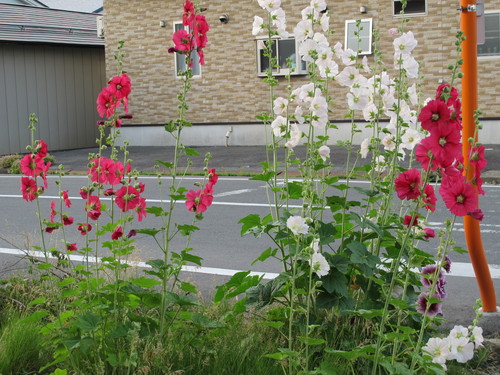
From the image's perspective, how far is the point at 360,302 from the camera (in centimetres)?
376

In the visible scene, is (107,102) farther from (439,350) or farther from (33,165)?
(439,350)

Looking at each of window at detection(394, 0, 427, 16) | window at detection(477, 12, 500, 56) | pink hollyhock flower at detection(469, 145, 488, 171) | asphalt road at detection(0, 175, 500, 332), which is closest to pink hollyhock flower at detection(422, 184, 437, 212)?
pink hollyhock flower at detection(469, 145, 488, 171)

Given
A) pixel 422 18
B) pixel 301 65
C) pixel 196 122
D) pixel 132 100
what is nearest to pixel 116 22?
pixel 132 100

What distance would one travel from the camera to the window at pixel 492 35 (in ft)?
58.0

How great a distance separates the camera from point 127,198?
356 centimetres

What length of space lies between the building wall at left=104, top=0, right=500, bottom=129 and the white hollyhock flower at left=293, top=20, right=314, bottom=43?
1429 centimetres

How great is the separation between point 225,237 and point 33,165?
16.5 feet

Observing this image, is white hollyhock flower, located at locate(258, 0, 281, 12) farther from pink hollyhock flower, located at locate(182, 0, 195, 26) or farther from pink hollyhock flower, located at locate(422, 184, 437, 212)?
pink hollyhock flower, located at locate(422, 184, 437, 212)

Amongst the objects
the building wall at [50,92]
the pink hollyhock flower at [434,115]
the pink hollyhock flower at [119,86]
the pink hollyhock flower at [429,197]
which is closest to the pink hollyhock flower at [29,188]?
the pink hollyhock flower at [119,86]

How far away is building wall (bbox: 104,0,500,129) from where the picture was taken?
59.6ft

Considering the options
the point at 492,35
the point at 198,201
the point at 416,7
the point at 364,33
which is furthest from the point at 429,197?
the point at 364,33

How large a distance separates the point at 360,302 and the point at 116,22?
65.4 ft

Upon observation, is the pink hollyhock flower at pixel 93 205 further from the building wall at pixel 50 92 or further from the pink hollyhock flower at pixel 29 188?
the building wall at pixel 50 92

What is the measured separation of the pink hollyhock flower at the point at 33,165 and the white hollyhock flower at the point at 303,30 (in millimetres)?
1401
